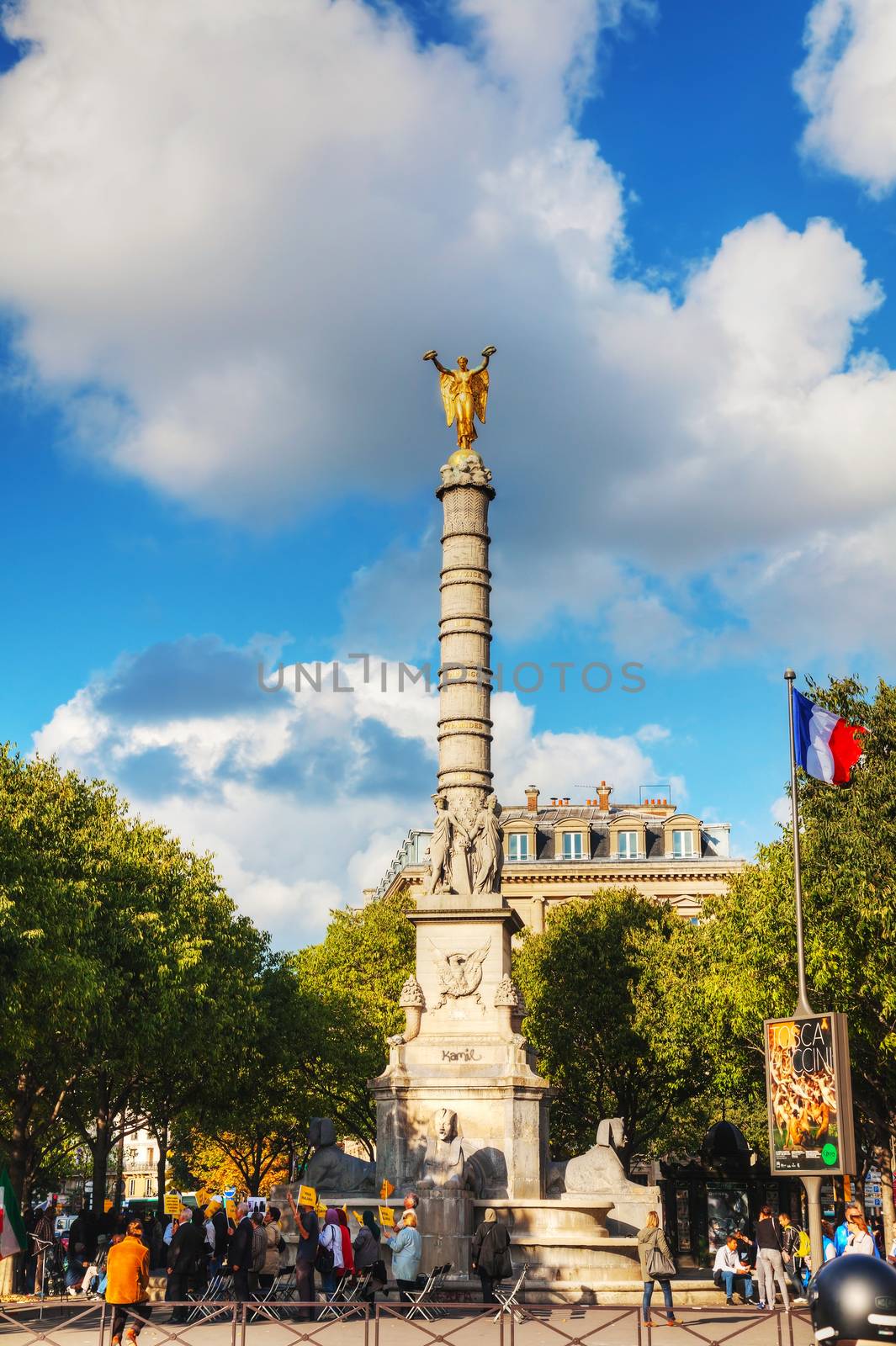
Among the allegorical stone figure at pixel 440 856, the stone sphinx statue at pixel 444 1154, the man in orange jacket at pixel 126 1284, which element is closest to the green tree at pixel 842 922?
the allegorical stone figure at pixel 440 856

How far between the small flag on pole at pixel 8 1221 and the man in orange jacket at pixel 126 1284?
626 cm

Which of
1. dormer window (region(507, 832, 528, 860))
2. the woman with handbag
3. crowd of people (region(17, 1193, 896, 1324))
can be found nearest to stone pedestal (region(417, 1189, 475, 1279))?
crowd of people (region(17, 1193, 896, 1324))

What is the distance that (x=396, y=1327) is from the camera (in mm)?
20266

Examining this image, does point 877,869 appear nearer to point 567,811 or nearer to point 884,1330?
point 884,1330

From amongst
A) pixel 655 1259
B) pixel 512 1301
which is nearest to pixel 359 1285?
pixel 512 1301

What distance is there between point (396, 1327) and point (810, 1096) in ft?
23.1

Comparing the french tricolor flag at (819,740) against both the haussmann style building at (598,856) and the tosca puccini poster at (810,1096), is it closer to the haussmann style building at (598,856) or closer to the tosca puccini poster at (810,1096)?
the tosca puccini poster at (810,1096)

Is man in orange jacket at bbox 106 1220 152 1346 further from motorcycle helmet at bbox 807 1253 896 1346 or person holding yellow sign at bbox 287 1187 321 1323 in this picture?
motorcycle helmet at bbox 807 1253 896 1346

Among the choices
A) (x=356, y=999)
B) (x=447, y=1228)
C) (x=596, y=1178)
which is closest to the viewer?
(x=447, y=1228)

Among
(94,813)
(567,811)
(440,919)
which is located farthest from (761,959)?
(567,811)

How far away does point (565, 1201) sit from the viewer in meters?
26.4

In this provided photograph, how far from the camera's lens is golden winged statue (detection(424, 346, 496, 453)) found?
36969 millimetres

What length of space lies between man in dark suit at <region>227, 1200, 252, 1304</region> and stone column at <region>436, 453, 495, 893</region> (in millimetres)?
12734

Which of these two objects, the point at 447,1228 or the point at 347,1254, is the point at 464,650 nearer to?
the point at 447,1228
